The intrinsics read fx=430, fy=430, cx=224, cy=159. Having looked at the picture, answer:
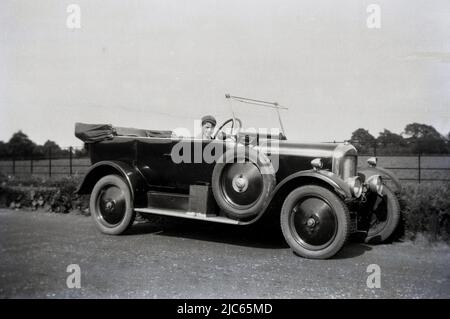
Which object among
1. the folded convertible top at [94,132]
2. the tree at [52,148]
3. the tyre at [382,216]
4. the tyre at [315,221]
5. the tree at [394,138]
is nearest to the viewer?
the tyre at [315,221]

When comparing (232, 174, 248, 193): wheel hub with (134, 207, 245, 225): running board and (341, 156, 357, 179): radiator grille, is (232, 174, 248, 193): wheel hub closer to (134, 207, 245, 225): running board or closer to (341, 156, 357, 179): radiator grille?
(134, 207, 245, 225): running board

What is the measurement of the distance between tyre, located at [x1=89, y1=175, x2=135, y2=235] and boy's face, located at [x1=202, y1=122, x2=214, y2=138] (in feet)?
4.54

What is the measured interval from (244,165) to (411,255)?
224 cm

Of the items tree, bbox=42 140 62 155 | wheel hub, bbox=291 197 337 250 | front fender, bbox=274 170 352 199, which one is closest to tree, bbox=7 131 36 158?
tree, bbox=42 140 62 155

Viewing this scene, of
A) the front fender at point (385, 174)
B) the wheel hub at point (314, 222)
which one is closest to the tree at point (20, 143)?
the front fender at point (385, 174)

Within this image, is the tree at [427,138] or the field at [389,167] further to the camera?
the tree at [427,138]

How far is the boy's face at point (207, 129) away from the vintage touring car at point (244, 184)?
0.14 meters

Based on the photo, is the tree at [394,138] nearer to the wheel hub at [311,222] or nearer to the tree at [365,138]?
the tree at [365,138]

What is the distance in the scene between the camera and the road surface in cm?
363

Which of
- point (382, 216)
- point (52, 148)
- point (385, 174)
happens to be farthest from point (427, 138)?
point (52, 148)

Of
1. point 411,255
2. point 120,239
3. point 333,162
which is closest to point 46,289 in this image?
point 120,239

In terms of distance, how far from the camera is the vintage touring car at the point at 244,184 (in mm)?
4863

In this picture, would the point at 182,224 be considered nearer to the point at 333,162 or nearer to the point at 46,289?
the point at 333,162
